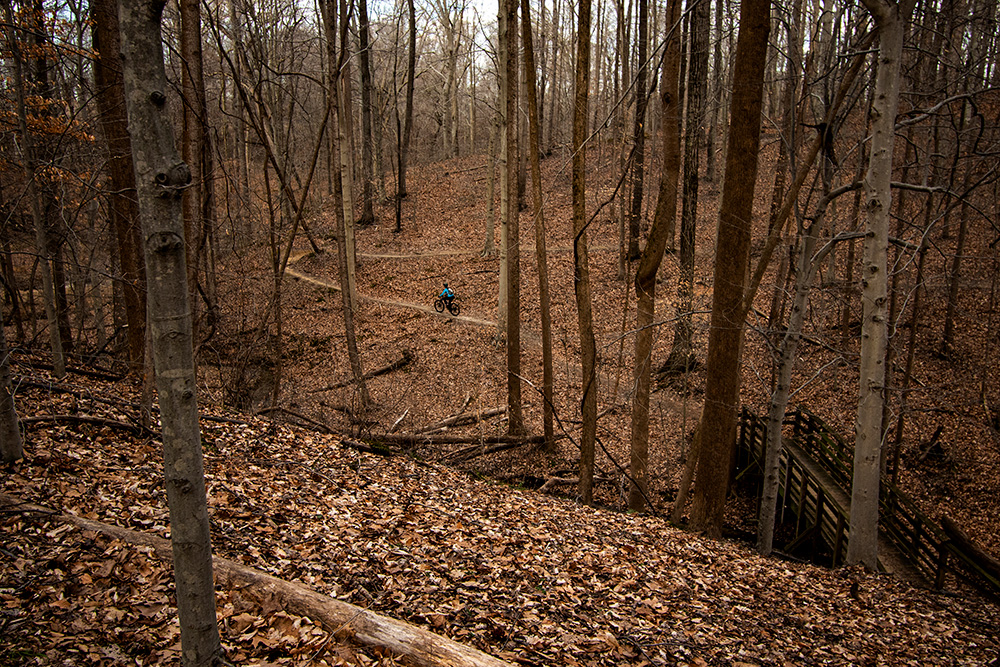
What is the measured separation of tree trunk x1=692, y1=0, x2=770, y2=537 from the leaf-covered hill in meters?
0.81

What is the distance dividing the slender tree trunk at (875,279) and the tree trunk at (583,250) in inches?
135

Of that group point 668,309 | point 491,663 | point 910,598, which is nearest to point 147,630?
point 491,663

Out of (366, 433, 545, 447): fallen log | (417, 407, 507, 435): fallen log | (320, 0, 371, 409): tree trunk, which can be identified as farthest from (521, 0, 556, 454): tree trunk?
(320, 0, 371, 409): tree trunk

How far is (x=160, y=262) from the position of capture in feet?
7.75


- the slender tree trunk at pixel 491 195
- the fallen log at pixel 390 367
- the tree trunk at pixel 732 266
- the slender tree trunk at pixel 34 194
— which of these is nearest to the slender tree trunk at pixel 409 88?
the slender tree trunk at pixel 491 195

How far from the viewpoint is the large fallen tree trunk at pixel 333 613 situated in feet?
11.7

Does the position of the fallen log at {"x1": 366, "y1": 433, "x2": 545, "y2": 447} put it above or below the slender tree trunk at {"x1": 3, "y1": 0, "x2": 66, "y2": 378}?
below

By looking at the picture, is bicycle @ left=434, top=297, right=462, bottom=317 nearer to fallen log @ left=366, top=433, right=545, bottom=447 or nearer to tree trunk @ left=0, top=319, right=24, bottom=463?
fallen log @ left=366, top=433, right=545, bottom=447

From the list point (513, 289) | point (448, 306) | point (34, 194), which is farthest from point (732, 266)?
point (448, 306)

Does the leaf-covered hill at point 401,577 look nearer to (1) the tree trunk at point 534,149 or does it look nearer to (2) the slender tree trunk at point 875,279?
(2) the slender tree trunk at point 875,279

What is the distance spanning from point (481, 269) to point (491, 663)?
21254mm

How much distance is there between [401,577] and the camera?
15.1ft

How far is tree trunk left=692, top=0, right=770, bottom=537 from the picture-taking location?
6703mm

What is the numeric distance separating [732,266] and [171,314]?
6458 millimetres
